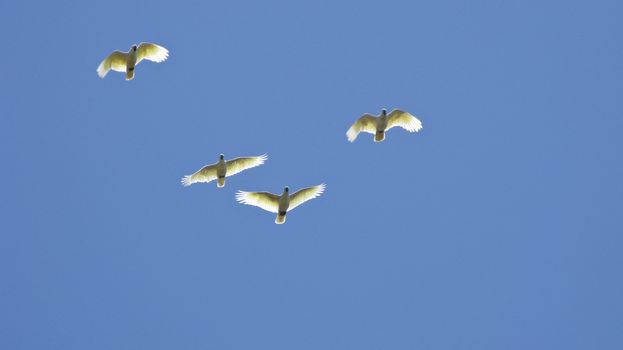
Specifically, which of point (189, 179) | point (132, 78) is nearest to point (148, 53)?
point (132, 78)

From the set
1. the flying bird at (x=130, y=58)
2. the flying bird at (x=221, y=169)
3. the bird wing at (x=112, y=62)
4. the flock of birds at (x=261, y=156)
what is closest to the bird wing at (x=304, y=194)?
the flock of birds at (x=261, y=156)

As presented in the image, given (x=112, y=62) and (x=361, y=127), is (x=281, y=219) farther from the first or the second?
(x=112, y=62)

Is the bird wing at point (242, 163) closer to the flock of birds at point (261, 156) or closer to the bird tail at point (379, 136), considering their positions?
the flock of birds at point (261, 156)

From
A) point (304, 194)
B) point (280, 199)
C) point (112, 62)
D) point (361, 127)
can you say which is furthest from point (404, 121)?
point (112, 62)

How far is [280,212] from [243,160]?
2.29 m

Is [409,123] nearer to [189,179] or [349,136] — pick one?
[349,136]

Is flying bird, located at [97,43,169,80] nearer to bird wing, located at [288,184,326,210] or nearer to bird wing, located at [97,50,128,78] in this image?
bird wing, located at [97,50,128,78]

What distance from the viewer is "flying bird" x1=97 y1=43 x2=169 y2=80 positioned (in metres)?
37.5

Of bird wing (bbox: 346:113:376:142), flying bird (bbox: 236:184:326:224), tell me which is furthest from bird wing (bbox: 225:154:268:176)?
bird wing (bbox: 346:113:376:142)

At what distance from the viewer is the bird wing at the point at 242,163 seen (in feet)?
122

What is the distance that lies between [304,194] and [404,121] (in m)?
4.80

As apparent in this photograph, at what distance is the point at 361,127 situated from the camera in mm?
37625

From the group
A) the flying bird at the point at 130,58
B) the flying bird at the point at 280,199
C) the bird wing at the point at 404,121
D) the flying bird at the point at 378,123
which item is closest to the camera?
the flying bird at the point at 280,199

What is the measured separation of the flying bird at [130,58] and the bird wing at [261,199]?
19.4 ft
